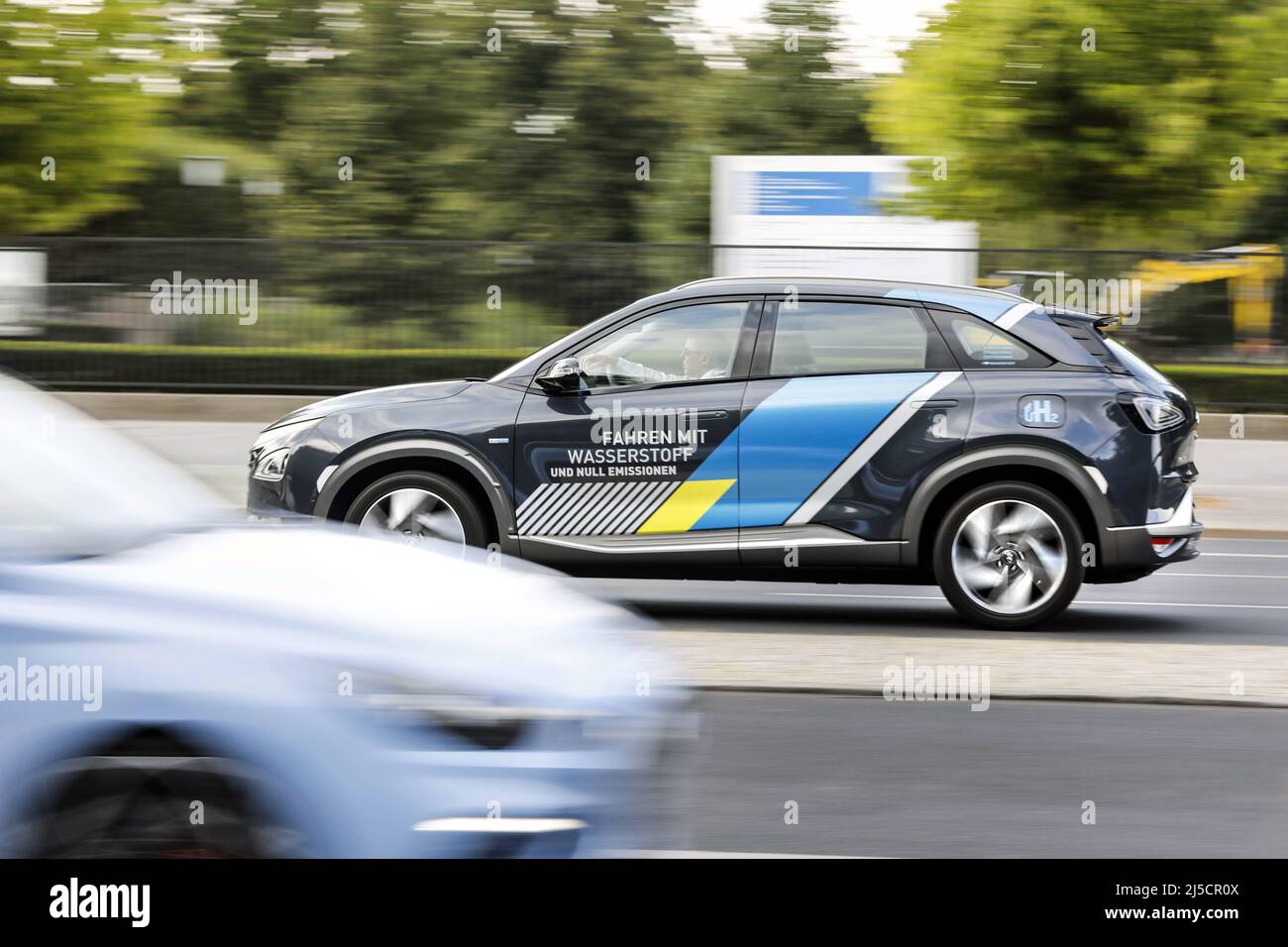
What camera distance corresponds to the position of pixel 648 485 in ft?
28.1

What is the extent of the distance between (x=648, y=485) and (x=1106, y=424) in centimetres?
228

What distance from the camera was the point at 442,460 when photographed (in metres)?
8.73

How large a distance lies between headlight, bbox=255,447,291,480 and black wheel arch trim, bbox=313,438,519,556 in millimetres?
248

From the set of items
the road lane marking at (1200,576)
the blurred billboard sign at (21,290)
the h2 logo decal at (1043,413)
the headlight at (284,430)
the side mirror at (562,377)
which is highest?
the blurred billboard sign at (21,290)

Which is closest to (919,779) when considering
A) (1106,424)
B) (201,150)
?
(1106,424)

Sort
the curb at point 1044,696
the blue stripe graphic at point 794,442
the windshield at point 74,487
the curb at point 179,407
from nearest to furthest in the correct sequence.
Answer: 1. the windshield at point 74,487
2. the curb at point 1044,696
3. the blue stripe graphic at point 794,442
4. the curb at point 179,407

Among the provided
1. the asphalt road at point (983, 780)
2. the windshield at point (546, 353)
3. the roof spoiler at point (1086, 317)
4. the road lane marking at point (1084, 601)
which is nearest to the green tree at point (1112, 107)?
the road lane marking at point (1084, 601)

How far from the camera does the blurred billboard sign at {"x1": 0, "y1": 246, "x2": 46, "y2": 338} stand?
62.7 feet

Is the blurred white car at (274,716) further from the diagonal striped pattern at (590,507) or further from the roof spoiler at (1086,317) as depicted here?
the roof spoiler at (1086,317)

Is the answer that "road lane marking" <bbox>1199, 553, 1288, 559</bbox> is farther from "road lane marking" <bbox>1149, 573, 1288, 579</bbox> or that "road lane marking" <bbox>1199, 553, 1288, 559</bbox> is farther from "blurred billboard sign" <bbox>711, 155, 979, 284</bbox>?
"blurred billboard sign" <bbox>711, 155, 979, 284</bbox>

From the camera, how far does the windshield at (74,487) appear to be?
3869 mm

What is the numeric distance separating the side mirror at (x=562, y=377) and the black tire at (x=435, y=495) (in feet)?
2.30
